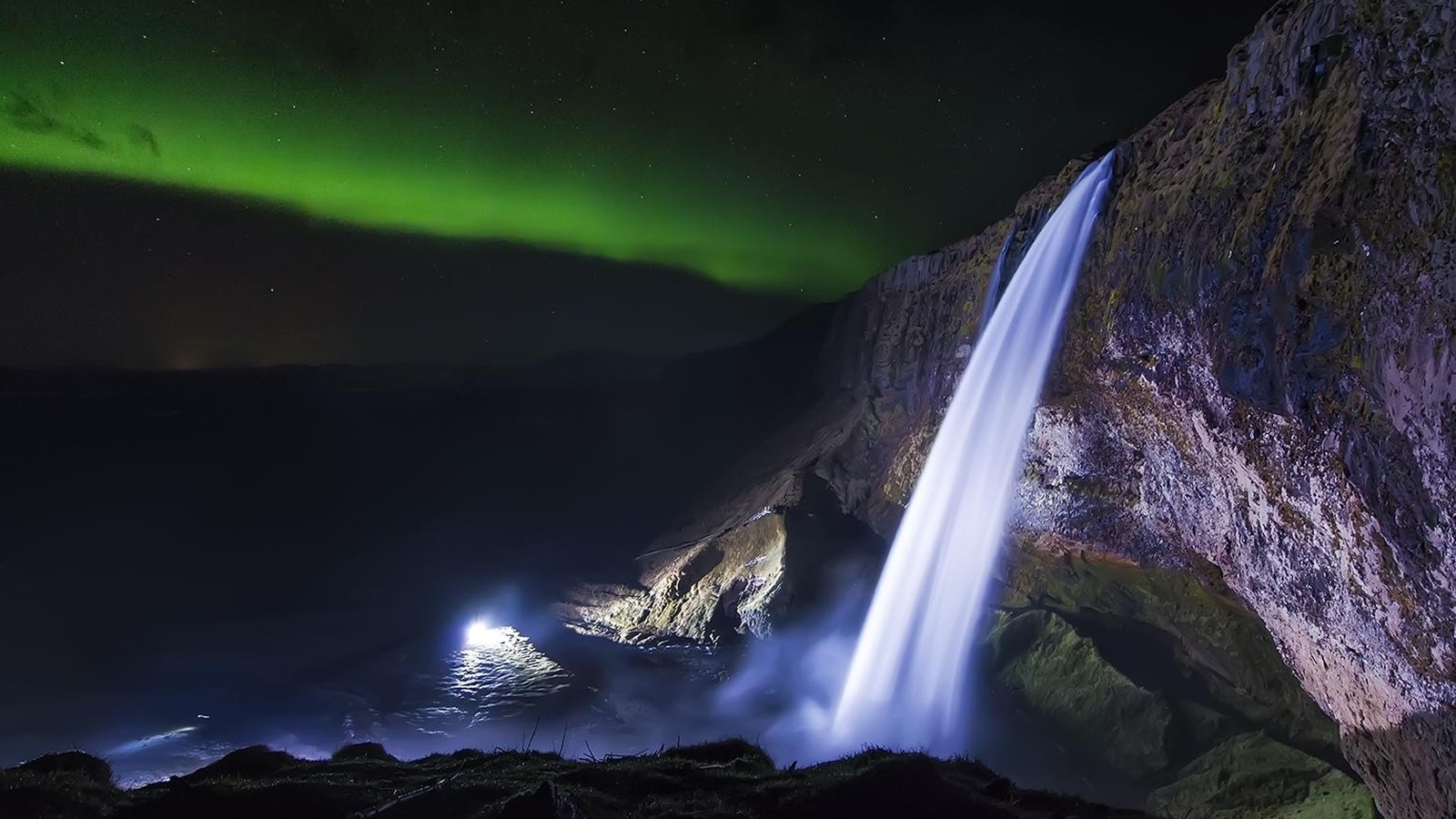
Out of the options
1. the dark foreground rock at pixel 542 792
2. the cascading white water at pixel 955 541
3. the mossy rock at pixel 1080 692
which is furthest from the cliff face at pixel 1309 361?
the mossy rock at pixel 1080 692

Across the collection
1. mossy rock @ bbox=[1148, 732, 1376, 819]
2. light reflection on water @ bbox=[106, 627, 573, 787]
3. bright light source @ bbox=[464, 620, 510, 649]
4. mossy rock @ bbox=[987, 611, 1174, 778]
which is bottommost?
mossy rock @ bbox=[1148, 732, 1376, 819]

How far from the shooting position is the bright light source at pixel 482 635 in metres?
16.8

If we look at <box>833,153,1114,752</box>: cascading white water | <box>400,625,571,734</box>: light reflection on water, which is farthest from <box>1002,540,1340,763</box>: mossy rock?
<box>400,625,571,734</box>: light reflection on water

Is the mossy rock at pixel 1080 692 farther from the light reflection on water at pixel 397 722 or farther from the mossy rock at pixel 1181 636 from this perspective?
the light reflection on water at pixel 397 722

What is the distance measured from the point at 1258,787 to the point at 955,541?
4770 millimetres

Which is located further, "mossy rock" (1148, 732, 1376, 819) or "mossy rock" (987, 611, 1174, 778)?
Result: "mossy rock" (987, 611, 1174, 778)

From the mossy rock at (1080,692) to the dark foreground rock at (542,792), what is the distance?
528 centimetres

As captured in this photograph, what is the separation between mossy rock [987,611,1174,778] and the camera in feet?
29.9

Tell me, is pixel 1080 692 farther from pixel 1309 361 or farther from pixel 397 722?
pixel 397 722

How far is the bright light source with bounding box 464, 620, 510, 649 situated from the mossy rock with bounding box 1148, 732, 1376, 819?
47.2 feet

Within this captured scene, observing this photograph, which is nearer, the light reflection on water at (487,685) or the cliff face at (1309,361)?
the cliff face at (1309,361)

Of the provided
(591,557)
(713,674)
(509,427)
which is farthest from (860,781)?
(509,427)

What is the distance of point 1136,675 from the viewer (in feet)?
32.9

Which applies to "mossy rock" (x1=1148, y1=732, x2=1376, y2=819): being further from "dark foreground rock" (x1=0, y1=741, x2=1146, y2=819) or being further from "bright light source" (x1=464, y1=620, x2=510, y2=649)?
"bright light source" (x1=464, y1=620, x2=510, y2=649)
